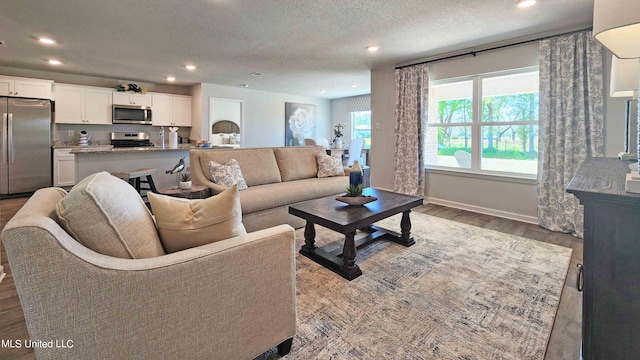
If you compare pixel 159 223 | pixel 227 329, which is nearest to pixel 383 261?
pixel 227 329

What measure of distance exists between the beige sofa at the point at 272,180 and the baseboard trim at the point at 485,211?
1.60m

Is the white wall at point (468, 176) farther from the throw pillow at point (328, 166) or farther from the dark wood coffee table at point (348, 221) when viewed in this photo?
the dark wood coffee table at point (348, 221)

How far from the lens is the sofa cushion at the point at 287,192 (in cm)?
302

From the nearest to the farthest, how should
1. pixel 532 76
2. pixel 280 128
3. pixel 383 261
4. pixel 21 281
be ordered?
pixel 21 281
pixel 383 261
pixel 532 76
pixel 280 128

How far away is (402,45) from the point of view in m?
4.02

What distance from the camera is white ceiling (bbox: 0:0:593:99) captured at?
2826mm

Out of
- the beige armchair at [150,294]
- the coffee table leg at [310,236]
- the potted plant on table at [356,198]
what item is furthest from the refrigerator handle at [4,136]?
the potted plant on table at [356,198]

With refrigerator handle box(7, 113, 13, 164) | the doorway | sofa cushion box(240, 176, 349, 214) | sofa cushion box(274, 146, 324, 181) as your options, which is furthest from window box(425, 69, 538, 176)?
refrigerator handle box(7, 113, 13, 164)

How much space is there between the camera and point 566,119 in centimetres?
330

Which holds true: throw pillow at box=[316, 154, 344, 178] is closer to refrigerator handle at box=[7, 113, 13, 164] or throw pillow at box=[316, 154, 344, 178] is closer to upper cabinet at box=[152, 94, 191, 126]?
upper cabinet at box=[152, 94, 191, 126]

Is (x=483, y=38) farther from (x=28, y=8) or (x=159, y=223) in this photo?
(x=28, y=8)

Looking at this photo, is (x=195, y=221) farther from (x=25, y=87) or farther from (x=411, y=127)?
(x=25, y=87)

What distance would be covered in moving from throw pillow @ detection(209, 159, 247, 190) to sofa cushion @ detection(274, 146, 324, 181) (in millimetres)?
711

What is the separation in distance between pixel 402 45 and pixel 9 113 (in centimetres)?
633
